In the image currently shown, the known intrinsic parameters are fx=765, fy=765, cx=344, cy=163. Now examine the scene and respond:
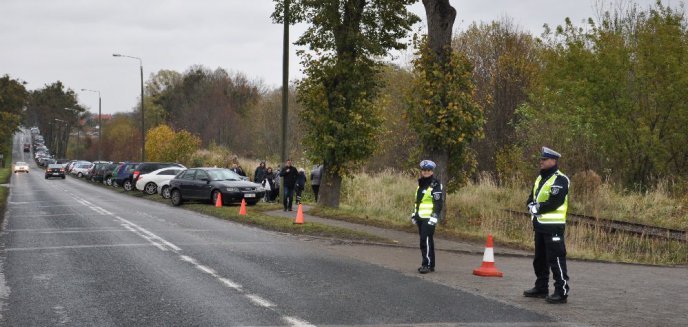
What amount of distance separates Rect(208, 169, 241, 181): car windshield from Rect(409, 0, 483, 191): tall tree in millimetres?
11834

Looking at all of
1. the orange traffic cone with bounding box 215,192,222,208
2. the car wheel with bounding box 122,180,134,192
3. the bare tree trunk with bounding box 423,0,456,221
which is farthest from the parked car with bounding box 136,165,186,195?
the bare tree trunk with bounding box 423,0,456,221

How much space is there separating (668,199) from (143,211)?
1663 centimetres

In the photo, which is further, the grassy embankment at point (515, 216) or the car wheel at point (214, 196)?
the car wheel at point (214, 196)

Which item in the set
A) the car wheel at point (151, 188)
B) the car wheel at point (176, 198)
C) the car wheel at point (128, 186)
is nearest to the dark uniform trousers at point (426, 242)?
the car wheel at point (176, 198)

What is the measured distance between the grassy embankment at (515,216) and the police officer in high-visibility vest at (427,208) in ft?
13.9

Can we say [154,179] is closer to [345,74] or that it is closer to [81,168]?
[345,74]

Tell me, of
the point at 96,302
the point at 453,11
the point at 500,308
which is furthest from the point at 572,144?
the point at 96,302

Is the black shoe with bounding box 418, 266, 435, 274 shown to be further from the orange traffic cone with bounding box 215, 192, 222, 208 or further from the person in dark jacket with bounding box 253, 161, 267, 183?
the person in dark jacket with bounding box 253, 161, 267, 183

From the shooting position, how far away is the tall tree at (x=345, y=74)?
21.9 metres

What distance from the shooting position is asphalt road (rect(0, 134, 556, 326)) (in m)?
7.93

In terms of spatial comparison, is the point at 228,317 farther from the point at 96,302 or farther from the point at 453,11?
the point at 453,11

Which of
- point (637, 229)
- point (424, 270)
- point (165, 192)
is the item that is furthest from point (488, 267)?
point (165, 192)

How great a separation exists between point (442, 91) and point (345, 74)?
5.08 meters

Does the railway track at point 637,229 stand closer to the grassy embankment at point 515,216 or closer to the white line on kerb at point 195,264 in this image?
the grassy embankment at point 515,216
